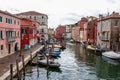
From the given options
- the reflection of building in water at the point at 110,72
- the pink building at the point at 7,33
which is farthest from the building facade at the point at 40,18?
the reflection of building in water at the point at 110,72

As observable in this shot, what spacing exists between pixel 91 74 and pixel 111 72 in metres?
3.55

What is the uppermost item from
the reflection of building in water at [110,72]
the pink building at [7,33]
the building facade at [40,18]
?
the building facade at [40,18]

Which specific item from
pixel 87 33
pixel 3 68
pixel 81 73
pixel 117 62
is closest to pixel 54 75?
pixel 81 73

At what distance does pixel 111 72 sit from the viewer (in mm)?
30594

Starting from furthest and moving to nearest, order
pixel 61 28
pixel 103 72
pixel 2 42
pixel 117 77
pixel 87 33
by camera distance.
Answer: pixel 61 28 → pixel 87 33 → pixel 2 42 → pixel 103 72 → pixel 117 77

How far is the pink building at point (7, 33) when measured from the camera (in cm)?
3397

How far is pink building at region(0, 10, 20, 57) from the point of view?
34.0 m

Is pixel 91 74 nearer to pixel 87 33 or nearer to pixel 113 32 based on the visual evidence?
pixel 113 32

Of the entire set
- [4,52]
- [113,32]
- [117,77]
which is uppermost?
[113,32]

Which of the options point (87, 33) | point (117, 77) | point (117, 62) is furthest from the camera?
point (87, 33)

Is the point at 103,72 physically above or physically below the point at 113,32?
below

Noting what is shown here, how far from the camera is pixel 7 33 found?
121ft

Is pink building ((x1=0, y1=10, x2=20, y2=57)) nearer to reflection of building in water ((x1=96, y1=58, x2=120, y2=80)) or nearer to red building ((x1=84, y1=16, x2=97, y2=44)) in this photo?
reflection of building in water ((x1=96, y1=58, x2=120, y2=80))

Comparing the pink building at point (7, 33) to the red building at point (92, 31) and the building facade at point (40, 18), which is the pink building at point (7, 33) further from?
the building facade at point (40, 18)
